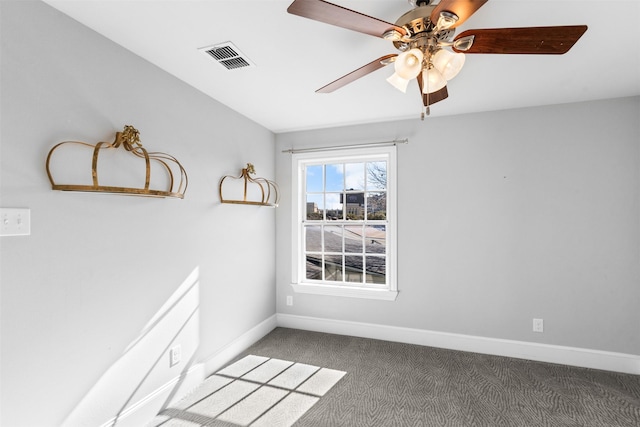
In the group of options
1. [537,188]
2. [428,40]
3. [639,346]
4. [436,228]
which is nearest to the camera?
[428,40]

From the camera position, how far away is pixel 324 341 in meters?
3.48

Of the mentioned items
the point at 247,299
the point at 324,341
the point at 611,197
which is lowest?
the point at 324,341

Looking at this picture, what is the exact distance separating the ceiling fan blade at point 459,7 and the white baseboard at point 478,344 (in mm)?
2945

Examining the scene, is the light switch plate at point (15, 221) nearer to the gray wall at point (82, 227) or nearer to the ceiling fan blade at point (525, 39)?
the gray wall at point (82, 227)

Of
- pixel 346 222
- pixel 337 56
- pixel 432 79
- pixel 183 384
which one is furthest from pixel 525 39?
pixel 183 384

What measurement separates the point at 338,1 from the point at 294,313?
322 cm

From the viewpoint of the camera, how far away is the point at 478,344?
319 cm

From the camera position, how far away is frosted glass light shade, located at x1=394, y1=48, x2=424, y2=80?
1.50 m

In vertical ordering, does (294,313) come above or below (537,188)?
below

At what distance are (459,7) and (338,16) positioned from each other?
46 centimetres

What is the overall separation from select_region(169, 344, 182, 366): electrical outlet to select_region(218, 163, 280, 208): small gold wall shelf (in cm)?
124

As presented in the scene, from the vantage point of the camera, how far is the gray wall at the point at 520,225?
283 cm

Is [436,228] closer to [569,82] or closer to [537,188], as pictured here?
[537,188]

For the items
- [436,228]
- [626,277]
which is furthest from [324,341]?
[626,277]
